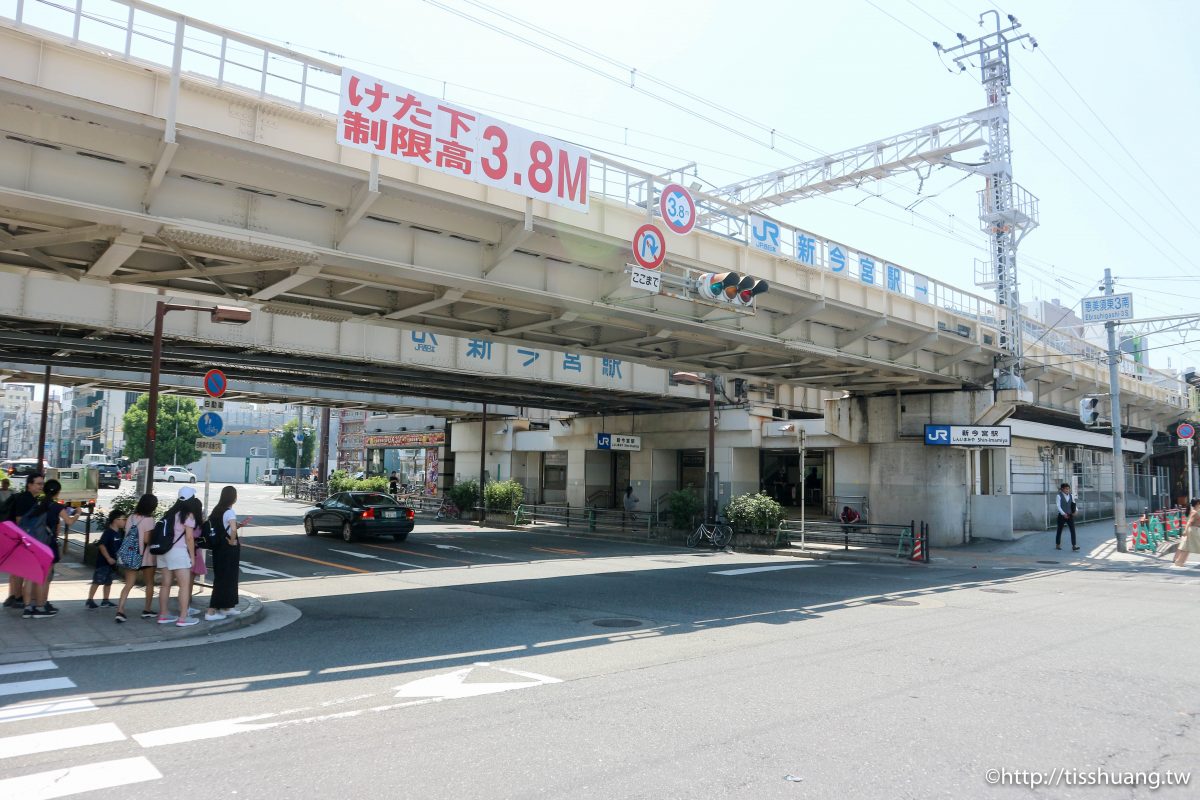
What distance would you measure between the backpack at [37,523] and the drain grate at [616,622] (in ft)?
25.2

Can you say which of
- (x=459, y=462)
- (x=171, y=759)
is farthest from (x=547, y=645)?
(x=459, y=462)

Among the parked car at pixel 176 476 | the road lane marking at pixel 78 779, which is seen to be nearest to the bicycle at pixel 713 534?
the road lane marking at pixel 78 779

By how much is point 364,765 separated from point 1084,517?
37.0 meters

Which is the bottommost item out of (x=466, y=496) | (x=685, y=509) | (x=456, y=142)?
(x=466, y=496)

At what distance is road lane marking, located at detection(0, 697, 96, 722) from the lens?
623cm

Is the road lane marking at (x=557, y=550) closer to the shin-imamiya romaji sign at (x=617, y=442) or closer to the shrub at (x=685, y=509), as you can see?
the shrub at (x=685, y=509)

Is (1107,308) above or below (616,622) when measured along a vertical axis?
above

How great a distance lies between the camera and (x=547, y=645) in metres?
9.41

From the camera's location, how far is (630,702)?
6.81 metres

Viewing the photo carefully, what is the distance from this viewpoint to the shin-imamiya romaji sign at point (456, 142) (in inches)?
423

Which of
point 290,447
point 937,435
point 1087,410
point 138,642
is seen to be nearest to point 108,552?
point 138,642

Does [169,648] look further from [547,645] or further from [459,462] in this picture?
[459,462]

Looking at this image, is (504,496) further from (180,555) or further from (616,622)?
(180,555)

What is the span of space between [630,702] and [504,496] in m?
28.9
